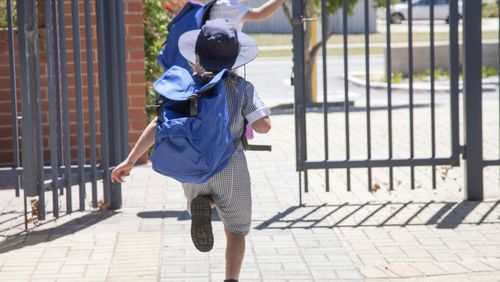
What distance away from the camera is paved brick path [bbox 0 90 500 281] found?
619 cm

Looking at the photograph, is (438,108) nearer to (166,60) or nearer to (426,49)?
(426,49)

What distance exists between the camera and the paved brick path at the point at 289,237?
6.19 meters

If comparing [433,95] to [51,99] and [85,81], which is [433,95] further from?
[85,81]

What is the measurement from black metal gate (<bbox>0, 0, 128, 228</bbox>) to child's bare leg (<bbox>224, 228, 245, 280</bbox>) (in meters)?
2.47

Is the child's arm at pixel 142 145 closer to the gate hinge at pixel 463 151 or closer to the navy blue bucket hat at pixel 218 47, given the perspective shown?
the navy blue bucket hat at pixel 218 47

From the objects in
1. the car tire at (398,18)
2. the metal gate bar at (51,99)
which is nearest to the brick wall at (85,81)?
the metal gate bar at (51,99)

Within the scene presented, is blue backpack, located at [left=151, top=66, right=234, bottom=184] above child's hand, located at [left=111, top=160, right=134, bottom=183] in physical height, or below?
above

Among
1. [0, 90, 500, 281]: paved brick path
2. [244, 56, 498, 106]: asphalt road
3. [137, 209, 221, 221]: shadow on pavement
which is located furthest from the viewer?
[244, 56, 498, 106]: asphalt road

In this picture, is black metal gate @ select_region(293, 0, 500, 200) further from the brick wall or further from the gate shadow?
the brick wall

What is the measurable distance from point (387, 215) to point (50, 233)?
2.41 m

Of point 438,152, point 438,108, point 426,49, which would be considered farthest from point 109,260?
point 426,49

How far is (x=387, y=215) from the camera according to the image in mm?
7699

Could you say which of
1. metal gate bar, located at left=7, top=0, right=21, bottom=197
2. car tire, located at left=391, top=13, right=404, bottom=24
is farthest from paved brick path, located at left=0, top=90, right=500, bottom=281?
car tire, located at left=391, top=13, right=404, bottom=24

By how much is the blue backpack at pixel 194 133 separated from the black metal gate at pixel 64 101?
93.0 inches
